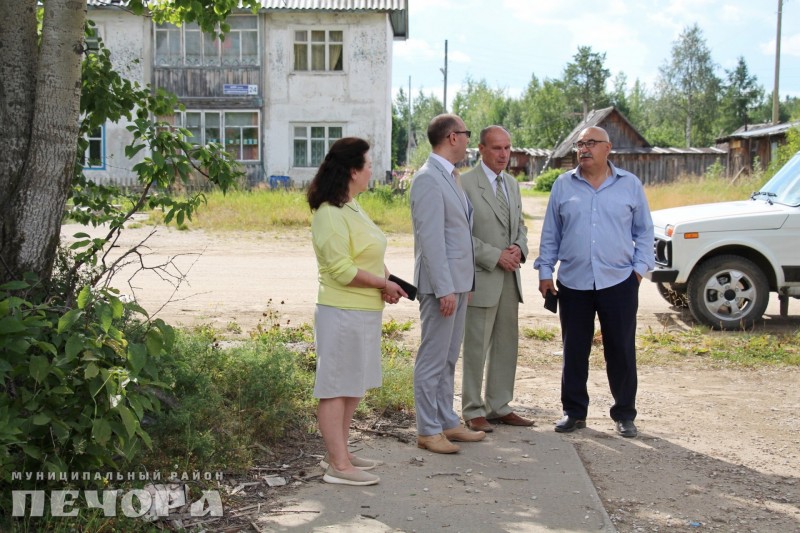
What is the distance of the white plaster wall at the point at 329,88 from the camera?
3131cm

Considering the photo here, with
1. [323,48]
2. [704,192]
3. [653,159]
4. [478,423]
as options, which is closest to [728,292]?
[478,423]

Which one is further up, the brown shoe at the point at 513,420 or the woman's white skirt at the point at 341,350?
the woman's white skirt at the point at 341,350

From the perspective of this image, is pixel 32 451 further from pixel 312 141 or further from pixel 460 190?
pixel 312 141

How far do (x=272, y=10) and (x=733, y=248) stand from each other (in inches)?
942

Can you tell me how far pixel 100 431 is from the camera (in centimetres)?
387

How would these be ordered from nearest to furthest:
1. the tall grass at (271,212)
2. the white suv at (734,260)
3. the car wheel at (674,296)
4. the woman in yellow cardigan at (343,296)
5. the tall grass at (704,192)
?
the woman in yellow cardigan at (343,296), the white suv at (734,260), the car wheel at (674,296), the tall grass at (271,212), the tall grass at (704,192)

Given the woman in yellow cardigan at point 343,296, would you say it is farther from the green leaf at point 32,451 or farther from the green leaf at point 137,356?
the green leaf at point 32,451

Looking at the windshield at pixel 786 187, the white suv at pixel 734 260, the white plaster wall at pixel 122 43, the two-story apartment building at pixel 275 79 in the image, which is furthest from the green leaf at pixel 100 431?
the white plaster wall at pixel 122 43

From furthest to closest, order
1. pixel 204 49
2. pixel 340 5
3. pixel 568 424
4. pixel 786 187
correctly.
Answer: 1. pixel 204 49
2. pixel 340 5
3. pixel 786 187
4. pixel 568 424

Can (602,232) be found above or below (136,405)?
above

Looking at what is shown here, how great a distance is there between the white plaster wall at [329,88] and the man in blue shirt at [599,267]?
25.1m

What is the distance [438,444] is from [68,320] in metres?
2.68

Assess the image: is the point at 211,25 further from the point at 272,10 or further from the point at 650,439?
the point at 272,10

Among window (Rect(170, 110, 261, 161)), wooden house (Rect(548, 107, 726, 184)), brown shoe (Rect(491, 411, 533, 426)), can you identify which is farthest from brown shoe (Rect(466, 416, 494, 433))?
wooden house (Rect(548, 107, 726, 184))
